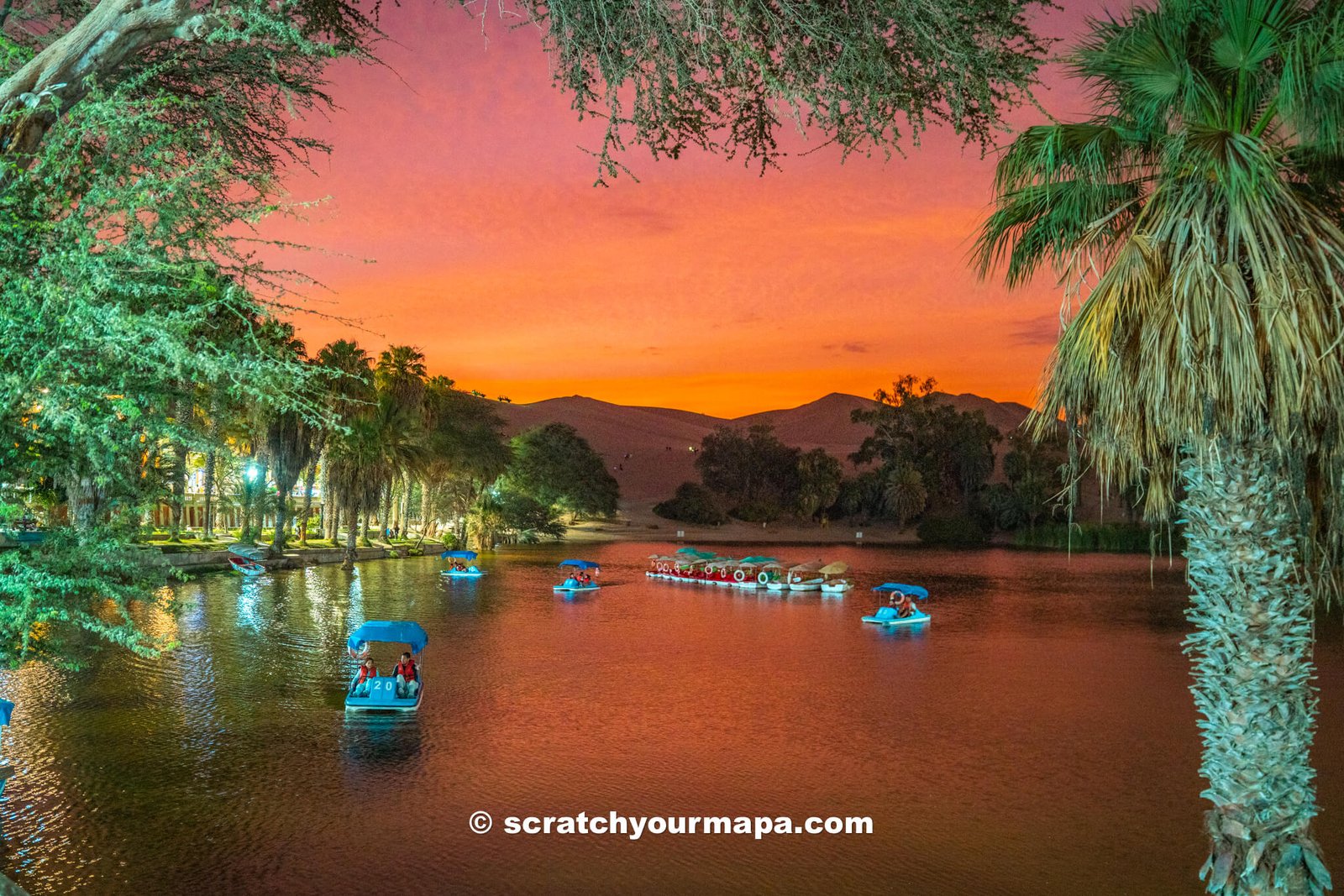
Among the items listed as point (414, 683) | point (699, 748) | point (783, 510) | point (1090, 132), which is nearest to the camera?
point (1090, 132)

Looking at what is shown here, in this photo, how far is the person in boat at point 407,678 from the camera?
15.8m

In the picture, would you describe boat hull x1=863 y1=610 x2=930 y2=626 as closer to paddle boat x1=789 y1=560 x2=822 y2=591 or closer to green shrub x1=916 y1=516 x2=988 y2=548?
paddle boat x1=789 y1=560 x2=822 y2=591

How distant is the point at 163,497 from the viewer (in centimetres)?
659

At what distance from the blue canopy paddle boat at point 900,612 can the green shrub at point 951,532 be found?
57137 millimetres

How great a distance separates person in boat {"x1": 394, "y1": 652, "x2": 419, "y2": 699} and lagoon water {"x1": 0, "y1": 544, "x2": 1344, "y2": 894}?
473mm

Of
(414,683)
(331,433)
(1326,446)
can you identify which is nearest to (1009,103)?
(1326,446)

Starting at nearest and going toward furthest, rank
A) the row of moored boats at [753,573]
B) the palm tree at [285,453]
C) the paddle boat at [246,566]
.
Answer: the paddle boat at [246,566]
the row of moored boats at [753,573]
the palm tree at [285,453]

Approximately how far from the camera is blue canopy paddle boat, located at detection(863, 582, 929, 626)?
93.4ft

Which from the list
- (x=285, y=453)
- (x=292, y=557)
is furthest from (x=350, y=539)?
(x=285, y=453)

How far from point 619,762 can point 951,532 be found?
80.4m

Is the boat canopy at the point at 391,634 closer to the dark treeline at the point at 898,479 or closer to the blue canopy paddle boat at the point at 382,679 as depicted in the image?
the blue canopy paddle boat at the point at 382,679

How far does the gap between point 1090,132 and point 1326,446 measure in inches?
127

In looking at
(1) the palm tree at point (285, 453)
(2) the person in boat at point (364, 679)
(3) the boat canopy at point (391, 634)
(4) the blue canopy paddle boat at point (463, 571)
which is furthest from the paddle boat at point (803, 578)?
(2) the person in boat at point (364, 679)

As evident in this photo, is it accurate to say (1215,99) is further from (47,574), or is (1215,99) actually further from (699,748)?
(699,748)
